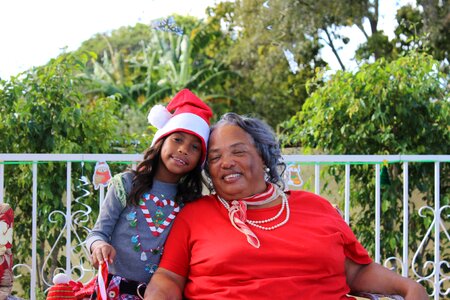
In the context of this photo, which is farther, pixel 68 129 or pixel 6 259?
pixel 68 129

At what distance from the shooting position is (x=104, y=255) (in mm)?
2123

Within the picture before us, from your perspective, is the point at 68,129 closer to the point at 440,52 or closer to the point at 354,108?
the point at 354,108

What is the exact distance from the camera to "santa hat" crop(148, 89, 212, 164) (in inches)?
92.9

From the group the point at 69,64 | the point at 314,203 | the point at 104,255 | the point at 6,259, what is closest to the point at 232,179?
the point at 314,203

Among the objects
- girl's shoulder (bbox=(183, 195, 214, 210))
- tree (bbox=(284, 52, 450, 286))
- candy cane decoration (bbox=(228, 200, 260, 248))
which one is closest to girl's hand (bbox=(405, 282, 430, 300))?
candy cane decoration (bbox=(228, 200, 260, 248))

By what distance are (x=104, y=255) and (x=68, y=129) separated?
2.18 metres

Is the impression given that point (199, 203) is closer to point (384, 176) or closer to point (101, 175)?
point (101, 175)

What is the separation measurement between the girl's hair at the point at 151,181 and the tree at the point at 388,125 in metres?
2.06

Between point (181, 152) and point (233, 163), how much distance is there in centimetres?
20

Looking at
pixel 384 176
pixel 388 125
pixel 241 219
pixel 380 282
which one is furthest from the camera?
pixel 388 125

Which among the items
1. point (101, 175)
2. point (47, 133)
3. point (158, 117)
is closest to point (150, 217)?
point (158, 117)

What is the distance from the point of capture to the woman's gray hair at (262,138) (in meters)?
2.39

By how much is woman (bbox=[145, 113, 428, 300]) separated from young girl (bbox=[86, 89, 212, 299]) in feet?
0.26

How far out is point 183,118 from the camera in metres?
2.40
